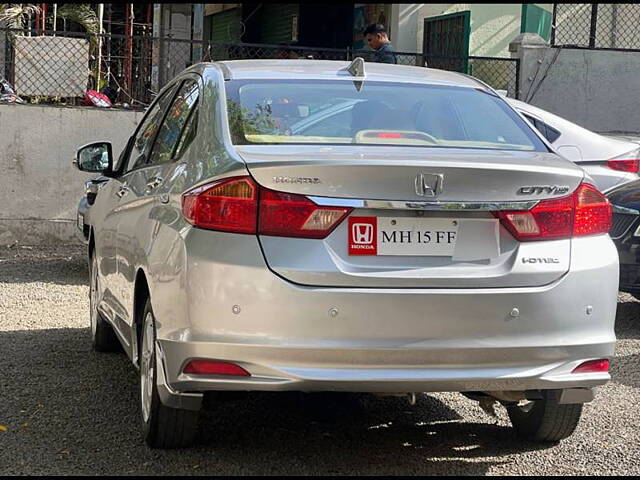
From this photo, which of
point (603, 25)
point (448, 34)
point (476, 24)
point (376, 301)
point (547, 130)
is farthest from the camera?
point (448, 34)

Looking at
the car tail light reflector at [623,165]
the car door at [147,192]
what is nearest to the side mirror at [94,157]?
the car door at [147,192]

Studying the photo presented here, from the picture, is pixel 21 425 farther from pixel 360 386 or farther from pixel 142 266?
pixel 360 386

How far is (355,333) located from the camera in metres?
4.26

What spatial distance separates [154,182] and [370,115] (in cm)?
104

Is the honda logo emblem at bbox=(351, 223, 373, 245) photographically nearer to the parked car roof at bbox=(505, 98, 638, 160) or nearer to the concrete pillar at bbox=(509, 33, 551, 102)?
the parked car roof at bbox=(505, 98, 638, 160)

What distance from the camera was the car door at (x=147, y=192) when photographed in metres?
5.08

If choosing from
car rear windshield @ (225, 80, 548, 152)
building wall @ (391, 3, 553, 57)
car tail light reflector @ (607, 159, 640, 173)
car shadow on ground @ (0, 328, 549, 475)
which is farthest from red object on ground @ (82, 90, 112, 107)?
A: car rear windshield @ (225, 80, 548, 152)

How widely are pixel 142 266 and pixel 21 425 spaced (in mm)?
1055

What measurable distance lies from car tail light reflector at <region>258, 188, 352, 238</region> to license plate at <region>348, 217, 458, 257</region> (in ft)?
0.28

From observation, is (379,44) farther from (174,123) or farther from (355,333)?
(355,333)

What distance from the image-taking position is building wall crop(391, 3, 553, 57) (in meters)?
16.5

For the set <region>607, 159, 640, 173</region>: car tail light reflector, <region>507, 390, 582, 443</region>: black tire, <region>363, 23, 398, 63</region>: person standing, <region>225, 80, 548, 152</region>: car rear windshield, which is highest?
<region>363, 23, 398, 63</region>: person standing

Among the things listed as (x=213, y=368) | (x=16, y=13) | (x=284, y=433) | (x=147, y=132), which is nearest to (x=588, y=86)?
(x=16, y=13)

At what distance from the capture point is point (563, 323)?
4461 millimetres
